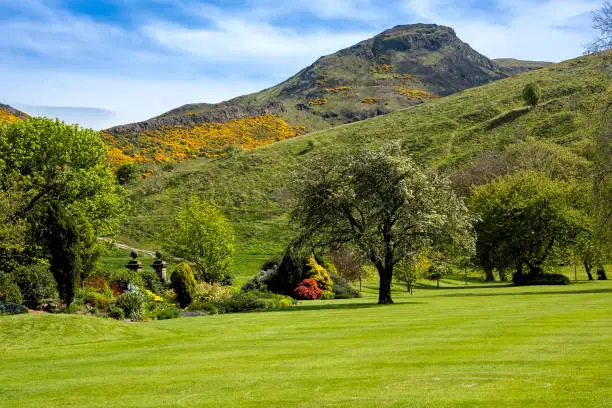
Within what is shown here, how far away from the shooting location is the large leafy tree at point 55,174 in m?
38.7

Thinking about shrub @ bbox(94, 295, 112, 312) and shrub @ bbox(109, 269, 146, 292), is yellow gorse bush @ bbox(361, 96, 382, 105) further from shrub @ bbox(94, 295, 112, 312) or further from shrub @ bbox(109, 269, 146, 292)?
shrub @ bbox(94, 295, 112, 312)

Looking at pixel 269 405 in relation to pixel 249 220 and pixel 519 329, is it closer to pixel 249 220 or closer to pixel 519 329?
pixel 519 329

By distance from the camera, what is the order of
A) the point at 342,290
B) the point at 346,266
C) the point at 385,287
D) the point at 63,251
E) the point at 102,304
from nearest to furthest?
the point at 63,251, the point at 102,304, the point at 385,287, the point at 342,290, the point at 346,266

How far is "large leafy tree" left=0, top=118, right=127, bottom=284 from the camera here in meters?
38.7

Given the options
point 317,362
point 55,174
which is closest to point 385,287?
point 317,362

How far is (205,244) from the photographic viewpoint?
155 ft

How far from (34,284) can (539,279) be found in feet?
141

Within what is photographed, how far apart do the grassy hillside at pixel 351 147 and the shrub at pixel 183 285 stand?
75.6 ft

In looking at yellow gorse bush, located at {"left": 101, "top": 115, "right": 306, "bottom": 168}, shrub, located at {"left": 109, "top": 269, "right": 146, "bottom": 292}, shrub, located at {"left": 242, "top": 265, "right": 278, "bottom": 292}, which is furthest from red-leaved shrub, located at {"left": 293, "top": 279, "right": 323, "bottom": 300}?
yellow gorse bush, located at {"left": 101, "top": 115, "right": 306, "bottom": 168}

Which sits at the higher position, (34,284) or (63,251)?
(63,251)

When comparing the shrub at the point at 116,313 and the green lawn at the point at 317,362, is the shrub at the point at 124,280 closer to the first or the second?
the shrub at the point at 116,313

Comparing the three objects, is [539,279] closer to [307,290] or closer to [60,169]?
[307,290]

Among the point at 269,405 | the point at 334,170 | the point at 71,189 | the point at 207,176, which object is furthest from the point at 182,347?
the point at 207,176

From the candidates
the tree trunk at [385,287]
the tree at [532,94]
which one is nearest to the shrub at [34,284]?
the tree trunk at [385,287]
